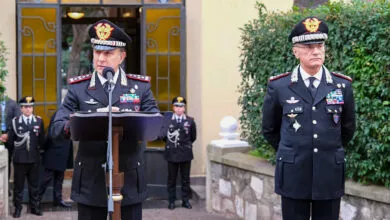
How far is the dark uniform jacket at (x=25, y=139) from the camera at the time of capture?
35.2 feet

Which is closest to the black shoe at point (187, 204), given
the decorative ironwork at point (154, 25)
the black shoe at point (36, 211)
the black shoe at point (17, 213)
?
the black shoe at point (36, 211)

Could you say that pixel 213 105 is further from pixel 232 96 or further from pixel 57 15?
pixel 57 15

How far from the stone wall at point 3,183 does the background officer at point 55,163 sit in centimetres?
113

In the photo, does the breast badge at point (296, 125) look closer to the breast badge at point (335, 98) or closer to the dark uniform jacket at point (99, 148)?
the breast badge at point (335, 98)

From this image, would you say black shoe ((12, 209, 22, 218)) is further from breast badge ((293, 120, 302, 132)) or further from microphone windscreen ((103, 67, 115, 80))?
microphone windscreen ((103, 67, 115, 80))

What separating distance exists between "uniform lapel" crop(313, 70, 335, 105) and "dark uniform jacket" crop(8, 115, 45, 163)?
659cm

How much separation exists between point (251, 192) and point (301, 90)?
401 cm

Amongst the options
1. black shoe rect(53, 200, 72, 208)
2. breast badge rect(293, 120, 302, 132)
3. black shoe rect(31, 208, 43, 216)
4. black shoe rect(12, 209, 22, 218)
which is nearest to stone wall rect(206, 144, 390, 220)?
breast badge rect(293, 120, 302, 132)

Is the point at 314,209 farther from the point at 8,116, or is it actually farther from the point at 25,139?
the point at 8,116

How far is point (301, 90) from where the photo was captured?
513 centimetres

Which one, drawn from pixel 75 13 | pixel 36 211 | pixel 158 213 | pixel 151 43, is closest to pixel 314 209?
pixel 158 213

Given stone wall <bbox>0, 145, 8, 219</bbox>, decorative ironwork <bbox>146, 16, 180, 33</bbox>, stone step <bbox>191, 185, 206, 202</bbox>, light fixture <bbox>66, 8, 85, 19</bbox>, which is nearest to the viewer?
stone wall <bbox>0, 145, 8, 219</bbox>

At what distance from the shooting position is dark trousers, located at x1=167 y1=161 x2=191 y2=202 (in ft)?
37.9

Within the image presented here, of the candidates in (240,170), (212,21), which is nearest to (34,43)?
(212,21)
